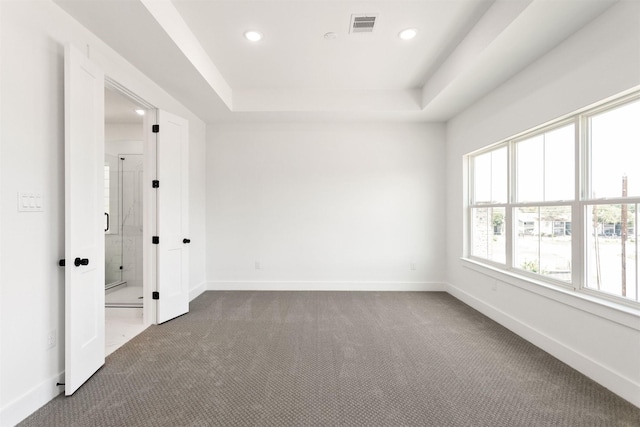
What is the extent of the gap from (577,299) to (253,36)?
365 centimetres

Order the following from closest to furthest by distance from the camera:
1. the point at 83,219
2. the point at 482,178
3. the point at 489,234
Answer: the point at 83,219, the point at 489,234, the point at 482,178

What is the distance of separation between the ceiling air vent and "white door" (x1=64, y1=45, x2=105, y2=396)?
217cm

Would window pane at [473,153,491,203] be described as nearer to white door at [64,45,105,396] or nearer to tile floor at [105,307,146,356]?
white door at [64,45,105,396]

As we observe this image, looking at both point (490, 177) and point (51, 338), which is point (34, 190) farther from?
point (490, 177)

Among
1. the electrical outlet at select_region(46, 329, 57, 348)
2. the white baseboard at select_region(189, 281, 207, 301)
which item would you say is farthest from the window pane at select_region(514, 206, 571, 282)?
the white baseboard at select_region(189, 281, 207, 301)

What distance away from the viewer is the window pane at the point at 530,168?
2.88 metres

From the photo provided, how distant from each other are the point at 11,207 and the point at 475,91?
4.24 meters

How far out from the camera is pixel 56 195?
6.57ft

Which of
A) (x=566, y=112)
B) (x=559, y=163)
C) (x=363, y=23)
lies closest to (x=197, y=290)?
(x=363, y=23)

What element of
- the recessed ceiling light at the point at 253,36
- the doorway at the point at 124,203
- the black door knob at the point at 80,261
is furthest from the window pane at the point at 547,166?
the doorway at the point at 124,203

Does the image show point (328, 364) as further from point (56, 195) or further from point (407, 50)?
point (407, 50)

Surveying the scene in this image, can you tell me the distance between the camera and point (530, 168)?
3021 millimetres

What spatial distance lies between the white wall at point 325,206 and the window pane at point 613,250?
7.63ft

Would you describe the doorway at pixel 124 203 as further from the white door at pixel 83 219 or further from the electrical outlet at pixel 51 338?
the electrical outlet at pixel 51 338
